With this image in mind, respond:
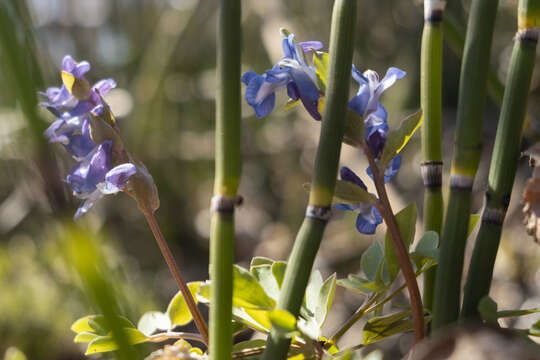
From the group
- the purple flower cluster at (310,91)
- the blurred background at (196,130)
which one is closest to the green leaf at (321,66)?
the purple flower cluster at (310,91)

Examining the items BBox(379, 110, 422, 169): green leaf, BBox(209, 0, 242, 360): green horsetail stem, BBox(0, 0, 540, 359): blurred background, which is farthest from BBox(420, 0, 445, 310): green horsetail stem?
BBox(0, 0, 540, 359): blurred background

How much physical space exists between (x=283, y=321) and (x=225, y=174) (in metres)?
0.06

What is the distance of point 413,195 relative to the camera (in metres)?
1.40

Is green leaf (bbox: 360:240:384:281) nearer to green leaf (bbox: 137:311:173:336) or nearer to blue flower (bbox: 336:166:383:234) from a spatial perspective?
blue flower (bbox: 336:166:383:234)

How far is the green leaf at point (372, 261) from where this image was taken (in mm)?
298

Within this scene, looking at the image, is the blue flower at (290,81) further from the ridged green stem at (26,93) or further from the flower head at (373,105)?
the ridged green stem at (26,93)

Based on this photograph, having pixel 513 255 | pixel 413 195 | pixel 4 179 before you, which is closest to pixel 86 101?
pixel 513 255

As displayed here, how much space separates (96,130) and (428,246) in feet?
0.58

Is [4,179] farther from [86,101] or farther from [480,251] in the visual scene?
[480,251]

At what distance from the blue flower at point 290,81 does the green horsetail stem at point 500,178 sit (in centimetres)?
9

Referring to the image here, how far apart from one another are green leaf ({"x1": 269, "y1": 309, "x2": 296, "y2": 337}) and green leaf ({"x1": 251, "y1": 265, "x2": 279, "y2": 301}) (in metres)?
0.06

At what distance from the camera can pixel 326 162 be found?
21 cm

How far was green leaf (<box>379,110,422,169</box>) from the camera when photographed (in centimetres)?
27

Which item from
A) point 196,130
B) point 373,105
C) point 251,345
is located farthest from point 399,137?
point 196,130
